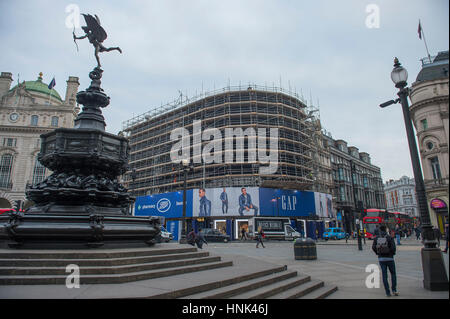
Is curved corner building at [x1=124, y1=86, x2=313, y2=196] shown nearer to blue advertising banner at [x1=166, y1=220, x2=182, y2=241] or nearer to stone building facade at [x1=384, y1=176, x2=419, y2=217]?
blue advertising banner at [x1=166, y1=220, x2=182, y2=241]

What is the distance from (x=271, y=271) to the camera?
6.98 m

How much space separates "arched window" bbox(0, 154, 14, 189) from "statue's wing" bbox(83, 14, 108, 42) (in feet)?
178

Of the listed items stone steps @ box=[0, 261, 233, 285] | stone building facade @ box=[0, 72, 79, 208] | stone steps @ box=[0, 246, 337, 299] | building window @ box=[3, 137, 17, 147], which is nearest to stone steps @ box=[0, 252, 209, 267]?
stone steps @ box=[0, 246, 337, 299]

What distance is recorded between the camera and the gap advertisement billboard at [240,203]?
35812 mm

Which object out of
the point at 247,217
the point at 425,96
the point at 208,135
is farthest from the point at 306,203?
the point at 425,96

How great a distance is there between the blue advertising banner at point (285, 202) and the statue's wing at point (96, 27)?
29.5m


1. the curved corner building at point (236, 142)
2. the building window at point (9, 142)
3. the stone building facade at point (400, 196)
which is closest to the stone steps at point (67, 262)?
the curved corner building at point (236, 142)

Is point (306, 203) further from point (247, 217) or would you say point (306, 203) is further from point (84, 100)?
point (84, 100)

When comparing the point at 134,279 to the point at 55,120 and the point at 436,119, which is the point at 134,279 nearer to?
the point at 436,119

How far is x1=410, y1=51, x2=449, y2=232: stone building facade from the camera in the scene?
10.5 ft

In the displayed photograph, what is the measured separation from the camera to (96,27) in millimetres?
9016

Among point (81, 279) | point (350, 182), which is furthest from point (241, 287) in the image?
point (350, 182)

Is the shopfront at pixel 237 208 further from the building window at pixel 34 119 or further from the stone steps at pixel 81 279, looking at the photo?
the building window at pixel 34 119

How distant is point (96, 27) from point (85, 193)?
5.58 meters
